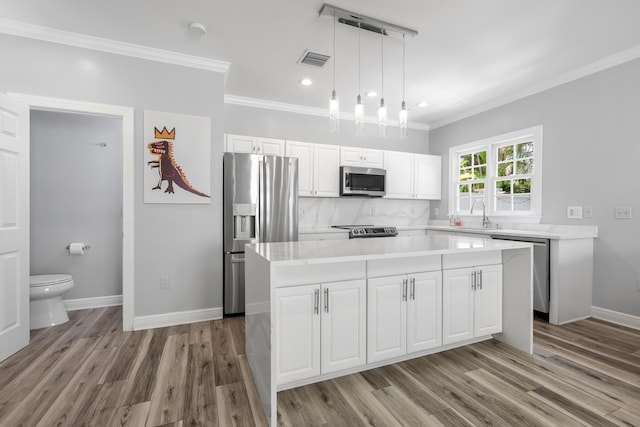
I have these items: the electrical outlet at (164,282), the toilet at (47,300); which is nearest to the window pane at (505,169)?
the electrical outlet at (164,282)

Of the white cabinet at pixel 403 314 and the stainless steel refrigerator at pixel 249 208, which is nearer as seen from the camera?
the white cabinet at pixel 403 314

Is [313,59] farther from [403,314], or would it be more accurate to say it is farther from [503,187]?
[503,187]

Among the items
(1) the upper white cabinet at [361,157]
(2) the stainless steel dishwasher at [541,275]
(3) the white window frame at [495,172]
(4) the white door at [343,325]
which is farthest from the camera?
(1) the upper white cabinet at [361,157]

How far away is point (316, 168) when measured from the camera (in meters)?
4.37

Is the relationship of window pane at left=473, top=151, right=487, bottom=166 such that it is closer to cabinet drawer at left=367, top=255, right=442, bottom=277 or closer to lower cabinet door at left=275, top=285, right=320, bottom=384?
cabinet drawer at left=367, top=255, right=442, bottom=277

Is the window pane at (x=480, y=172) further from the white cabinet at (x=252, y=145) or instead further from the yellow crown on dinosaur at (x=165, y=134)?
the yellow crown on dinosaur at (x=165, y=134)

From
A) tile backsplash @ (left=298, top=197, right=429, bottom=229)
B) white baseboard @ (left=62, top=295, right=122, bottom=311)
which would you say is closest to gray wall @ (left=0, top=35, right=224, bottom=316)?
white baseboard @ (left=62, top=295, right=122, bottom=311)

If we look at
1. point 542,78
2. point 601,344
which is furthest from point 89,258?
point 542,78

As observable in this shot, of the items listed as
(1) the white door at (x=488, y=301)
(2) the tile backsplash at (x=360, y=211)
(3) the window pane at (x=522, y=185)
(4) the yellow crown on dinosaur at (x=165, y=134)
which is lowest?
(1) the white door at (x=488, y=301)

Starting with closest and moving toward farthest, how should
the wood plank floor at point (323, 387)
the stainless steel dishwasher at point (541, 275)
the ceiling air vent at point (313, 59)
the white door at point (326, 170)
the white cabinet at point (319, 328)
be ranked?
the wood plank floor at point (323, 387) < the white cabinet at point (319, 328) < the ceiling air vent at point (313, 59) < the stainless steel dishwasher at point (541, 275) < the white door at point (326, 170)

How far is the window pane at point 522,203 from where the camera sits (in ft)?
13.1

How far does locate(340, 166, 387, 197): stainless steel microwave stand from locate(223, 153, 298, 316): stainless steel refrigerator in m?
1.11

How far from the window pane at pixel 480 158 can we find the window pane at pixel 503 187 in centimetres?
40

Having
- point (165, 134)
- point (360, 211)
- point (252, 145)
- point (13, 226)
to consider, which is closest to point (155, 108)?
point (165, 134)
